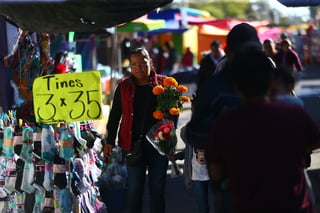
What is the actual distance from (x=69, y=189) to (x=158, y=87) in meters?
1.22

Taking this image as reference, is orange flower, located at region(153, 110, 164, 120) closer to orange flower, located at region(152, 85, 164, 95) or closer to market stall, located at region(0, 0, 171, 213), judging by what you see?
orange flower, located at region(152, 85, 164, 95)

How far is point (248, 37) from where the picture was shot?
4.34m

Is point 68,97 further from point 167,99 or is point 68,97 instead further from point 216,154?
point 216,154

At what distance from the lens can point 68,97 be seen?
5.74 m

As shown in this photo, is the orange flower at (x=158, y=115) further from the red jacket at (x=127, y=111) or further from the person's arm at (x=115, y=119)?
the person's arm at (x=115, y=119)

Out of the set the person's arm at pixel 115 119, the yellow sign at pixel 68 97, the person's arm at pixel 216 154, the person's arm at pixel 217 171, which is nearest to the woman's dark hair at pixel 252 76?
the person's arm at pixel 216 154

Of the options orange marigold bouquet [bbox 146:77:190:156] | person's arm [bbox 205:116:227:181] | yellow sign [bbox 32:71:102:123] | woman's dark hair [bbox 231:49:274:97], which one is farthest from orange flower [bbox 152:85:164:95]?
woman's dark hair [bbox 231:49:274:97]

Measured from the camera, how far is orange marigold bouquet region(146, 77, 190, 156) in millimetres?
5406

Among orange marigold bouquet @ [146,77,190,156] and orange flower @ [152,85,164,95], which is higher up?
orange flower @ [152,85,164,95]

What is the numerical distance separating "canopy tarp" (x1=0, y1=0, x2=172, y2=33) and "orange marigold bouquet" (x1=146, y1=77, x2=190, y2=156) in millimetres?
658

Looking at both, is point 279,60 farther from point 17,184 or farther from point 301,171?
point 301,171

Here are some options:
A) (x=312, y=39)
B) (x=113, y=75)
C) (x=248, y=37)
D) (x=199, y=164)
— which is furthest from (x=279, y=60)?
(x=312, y=39)

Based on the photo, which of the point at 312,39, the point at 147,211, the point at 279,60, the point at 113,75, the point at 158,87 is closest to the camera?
the point at 158,87

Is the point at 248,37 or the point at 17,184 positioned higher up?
the point at 248,37
